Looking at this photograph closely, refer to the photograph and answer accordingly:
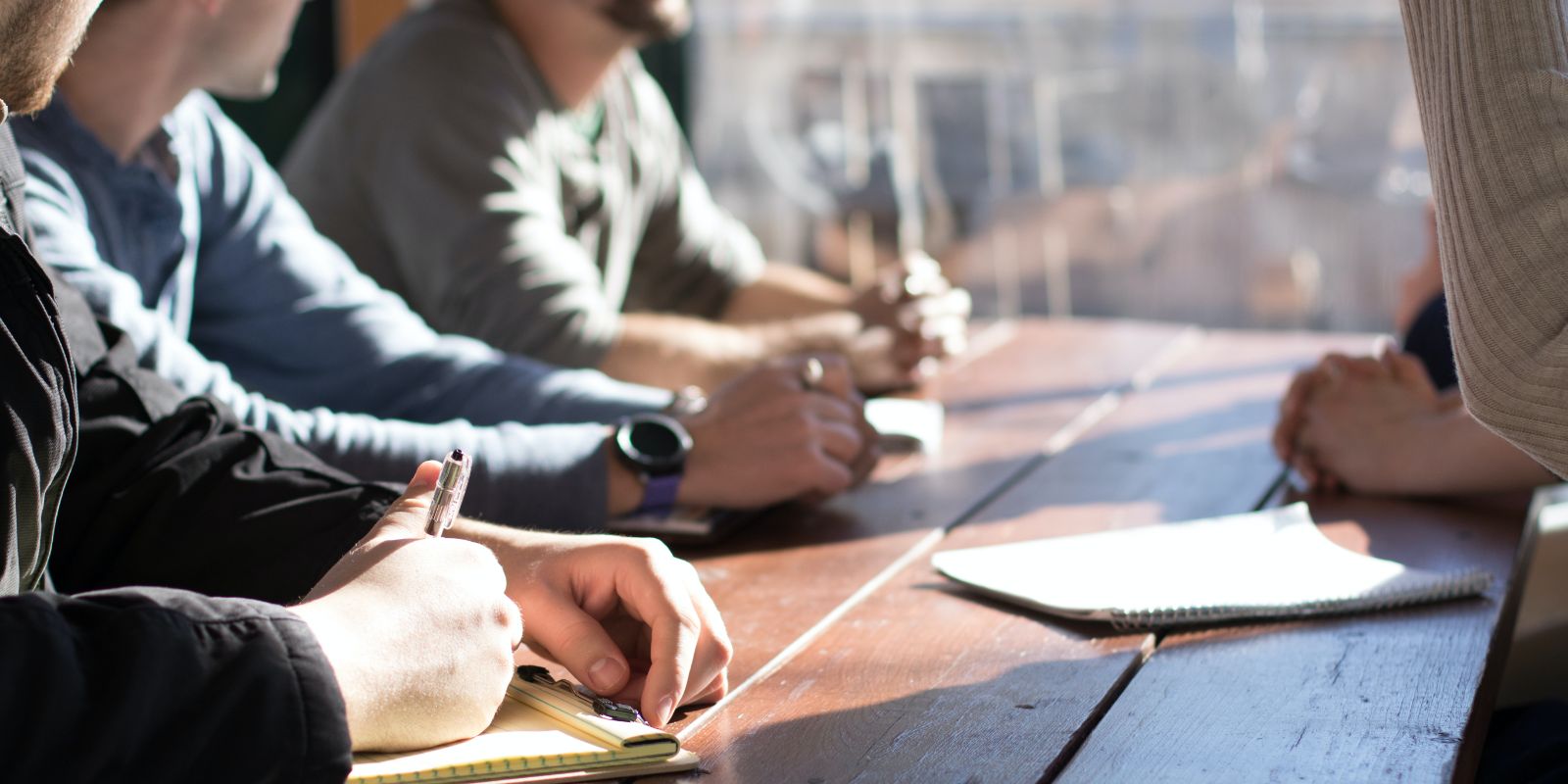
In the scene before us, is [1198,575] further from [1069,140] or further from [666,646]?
[1069,140]

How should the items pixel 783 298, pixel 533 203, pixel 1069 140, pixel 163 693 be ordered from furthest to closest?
pixel 1069 140, pixel 783 298, pixel 533 203, pixel 163 693

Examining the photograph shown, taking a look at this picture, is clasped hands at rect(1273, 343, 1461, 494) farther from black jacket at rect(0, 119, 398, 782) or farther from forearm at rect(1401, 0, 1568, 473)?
Answer: black jacket at rect(0, 119, 398, 782)

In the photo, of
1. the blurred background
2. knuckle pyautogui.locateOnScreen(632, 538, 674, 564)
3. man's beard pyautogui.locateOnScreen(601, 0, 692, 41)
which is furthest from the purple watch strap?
the blurred background

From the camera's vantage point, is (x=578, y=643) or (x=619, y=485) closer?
(x=578, y=643)

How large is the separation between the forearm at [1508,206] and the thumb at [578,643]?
495mm

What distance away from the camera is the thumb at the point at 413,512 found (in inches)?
32.0

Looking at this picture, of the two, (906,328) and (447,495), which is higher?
(447,495)

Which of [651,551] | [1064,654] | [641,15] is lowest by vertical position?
[1064,654]

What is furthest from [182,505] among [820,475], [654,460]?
[820,475]

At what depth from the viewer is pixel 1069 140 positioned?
14.3ft

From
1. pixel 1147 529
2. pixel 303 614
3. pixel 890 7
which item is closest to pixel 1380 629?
pixel 1147 529

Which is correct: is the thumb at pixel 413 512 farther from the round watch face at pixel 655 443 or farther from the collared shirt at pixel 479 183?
the collared shirt at pixel 479 183

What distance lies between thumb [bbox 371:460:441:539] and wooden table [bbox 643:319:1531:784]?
0.59ft

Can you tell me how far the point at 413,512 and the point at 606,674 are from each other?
135 millimetres
